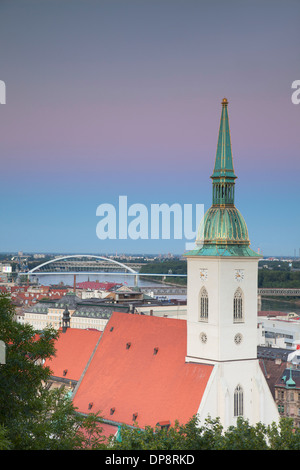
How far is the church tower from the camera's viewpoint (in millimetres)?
18891

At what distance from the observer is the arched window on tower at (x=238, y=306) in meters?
19.2

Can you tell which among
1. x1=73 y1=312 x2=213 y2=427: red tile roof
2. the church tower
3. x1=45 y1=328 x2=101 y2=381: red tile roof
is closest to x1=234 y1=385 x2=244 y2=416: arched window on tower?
the church tower

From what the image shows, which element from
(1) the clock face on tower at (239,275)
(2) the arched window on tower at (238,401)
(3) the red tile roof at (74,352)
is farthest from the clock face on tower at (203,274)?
(3) the red tile roof at (74,352)

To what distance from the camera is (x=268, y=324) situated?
5712 centimetres

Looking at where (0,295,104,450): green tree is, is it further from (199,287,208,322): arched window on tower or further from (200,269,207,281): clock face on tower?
(200,269,207,281): clock face on tower

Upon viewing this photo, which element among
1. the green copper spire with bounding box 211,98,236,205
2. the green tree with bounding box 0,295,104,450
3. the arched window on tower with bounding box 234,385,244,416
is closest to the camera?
the green tree with bounding box 0,295,104,450

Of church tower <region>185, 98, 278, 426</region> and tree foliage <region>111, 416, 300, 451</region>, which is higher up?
church tower <region>185, 98, 278, 426</region>

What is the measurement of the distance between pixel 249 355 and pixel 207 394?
1.57m

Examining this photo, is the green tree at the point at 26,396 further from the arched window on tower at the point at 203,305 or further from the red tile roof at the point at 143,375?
the arched window on tower at the point at 203,305

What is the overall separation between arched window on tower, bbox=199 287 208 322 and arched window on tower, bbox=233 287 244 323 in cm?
65

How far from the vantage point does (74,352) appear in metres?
24.9

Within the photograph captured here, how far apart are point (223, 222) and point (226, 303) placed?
1.90m

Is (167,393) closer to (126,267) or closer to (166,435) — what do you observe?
(166,435)
